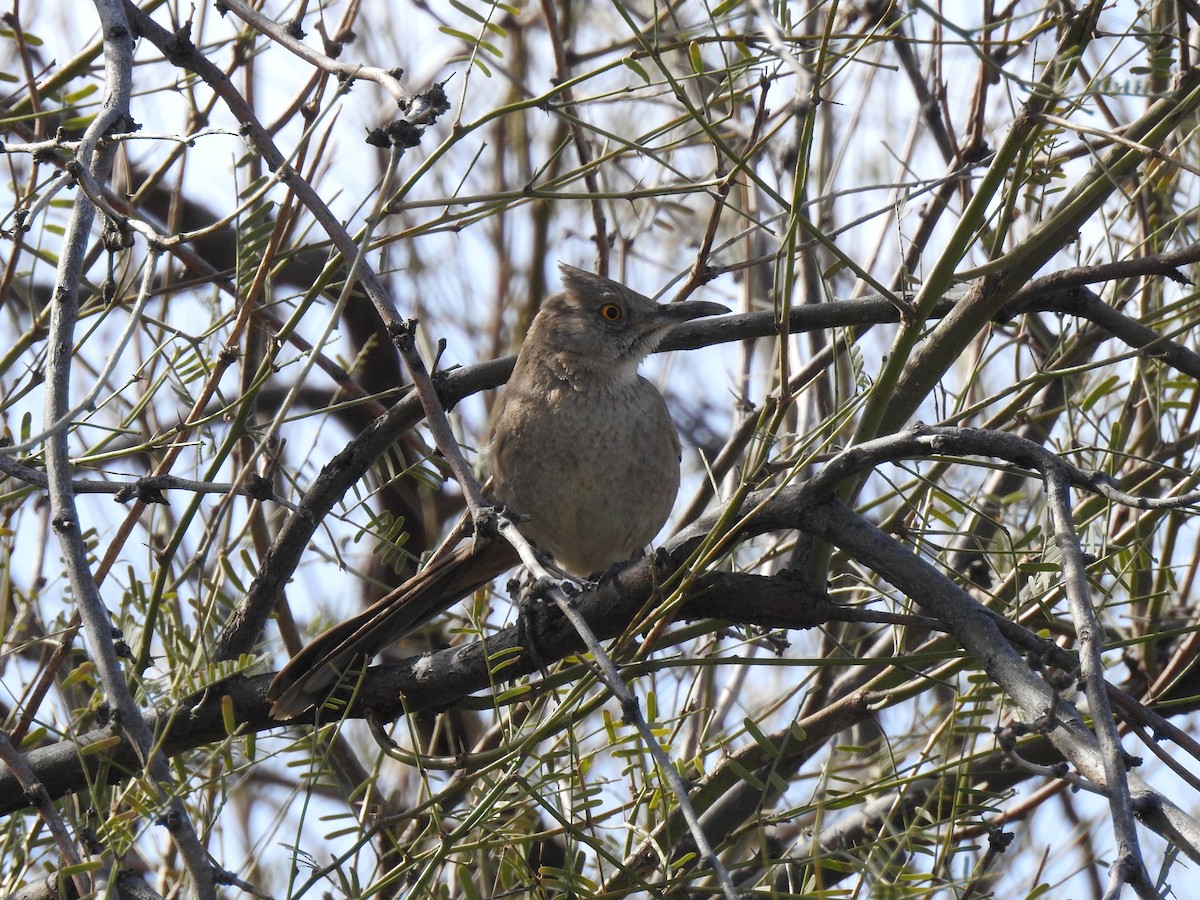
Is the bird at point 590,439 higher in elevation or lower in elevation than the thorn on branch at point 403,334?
higher

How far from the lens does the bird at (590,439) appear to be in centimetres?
473

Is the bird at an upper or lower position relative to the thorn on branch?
upper

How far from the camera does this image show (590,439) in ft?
15.6

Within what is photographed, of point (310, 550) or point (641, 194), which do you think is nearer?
point (641, 194)

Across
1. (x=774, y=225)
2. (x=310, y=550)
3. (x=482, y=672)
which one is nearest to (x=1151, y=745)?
(x=482, y=672)

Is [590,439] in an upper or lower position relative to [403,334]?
upper

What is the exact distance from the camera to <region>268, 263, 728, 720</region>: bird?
4.73 metres

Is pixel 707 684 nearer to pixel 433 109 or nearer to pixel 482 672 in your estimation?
pixel 482 672

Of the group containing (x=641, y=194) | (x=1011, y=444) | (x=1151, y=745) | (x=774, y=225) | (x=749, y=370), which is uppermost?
(x=774, y=225)

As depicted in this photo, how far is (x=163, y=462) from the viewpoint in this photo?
12.8 feet

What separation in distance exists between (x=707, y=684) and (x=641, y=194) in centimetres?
244

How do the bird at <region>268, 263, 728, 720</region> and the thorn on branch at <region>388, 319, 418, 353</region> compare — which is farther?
the bird at <region>268, 263, 728, 720</region>

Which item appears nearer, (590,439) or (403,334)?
(403,334)

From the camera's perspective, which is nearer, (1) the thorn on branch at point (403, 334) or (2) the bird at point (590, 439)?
(1) the thorn on branch at point (403, 334)
